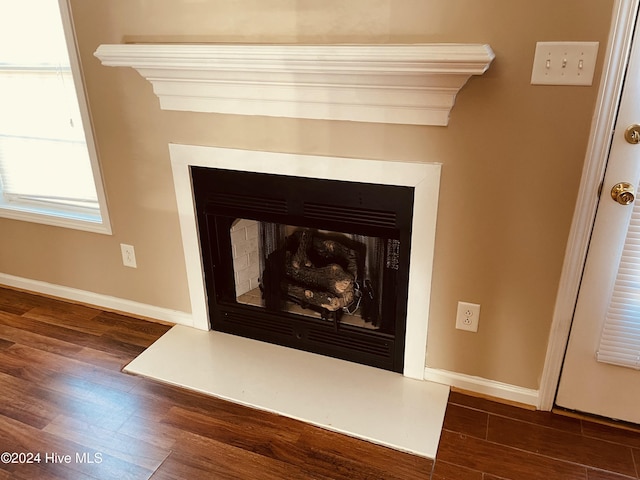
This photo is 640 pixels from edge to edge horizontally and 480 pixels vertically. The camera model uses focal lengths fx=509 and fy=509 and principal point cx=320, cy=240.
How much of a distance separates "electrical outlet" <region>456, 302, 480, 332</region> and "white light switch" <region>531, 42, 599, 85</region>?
0.81 meters

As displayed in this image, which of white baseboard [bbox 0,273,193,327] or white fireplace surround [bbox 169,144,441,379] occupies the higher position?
white fireplace surround [bbox 169,144,441,379]

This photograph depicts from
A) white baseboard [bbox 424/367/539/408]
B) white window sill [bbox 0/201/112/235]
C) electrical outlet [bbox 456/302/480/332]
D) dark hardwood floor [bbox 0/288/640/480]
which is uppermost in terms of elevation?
white window sill [bbox 0/201/112/235]

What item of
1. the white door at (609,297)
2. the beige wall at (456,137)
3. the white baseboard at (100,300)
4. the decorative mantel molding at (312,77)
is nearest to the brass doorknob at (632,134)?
the white door at (609,297)

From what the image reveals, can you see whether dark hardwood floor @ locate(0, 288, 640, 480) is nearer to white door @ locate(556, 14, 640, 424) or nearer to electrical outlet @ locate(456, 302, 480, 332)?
white door @ locate(556, 14, 640, 424)

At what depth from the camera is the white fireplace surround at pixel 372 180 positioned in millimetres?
1768

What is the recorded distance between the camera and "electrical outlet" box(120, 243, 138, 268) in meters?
2.42

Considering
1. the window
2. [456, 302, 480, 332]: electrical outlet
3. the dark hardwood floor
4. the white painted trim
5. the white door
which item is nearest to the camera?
the white painted trim

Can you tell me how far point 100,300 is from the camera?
103 inches

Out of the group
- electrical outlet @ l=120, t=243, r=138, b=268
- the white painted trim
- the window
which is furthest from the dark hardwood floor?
the window

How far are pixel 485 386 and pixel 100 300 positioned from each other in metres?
1.91

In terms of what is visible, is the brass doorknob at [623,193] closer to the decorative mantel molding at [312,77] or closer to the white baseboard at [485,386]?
the decorative mantel molding at [312,77]

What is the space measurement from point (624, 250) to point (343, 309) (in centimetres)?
109

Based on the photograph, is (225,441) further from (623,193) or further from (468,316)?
(623,193)

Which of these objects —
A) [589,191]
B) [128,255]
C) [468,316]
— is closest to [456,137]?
[589,191]
